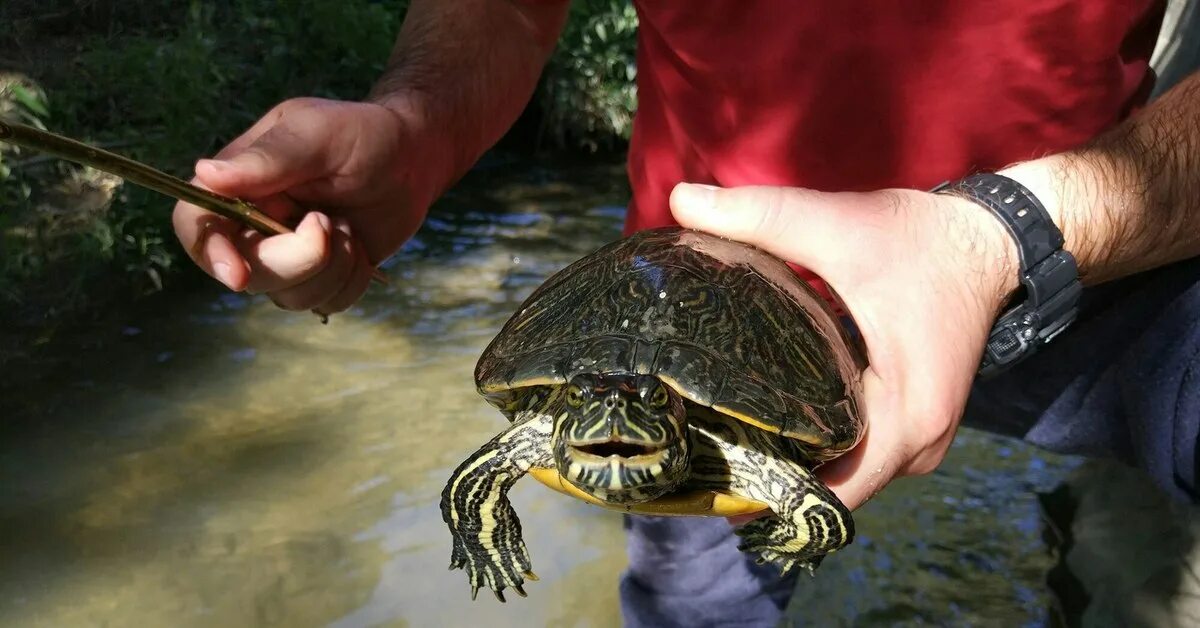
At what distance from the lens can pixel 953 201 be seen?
1289 millimetres

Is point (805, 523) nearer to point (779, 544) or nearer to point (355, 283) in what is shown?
point (779, 544)

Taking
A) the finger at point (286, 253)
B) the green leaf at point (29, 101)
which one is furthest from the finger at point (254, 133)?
the green leaf at point (29, 101)

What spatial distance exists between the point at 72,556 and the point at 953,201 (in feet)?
7.98

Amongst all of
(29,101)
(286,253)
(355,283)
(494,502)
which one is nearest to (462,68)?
(355,283)

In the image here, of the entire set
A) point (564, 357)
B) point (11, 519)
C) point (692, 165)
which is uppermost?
point (692, 165)

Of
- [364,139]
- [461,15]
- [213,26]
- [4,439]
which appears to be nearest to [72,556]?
[4,439]

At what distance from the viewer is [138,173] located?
1254mm

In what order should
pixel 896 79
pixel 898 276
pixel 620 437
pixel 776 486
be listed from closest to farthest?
1. pixel 620 437
2. pixel 898 276
3. pixel 776 486
4. pixel 896 79

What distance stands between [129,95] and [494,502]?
3.48 m

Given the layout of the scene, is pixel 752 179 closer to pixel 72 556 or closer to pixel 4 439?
pixel 72 556

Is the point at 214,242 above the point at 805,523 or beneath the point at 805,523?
above

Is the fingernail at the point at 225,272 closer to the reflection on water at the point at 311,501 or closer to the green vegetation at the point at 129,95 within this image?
the reflection on water at the point at 311,501

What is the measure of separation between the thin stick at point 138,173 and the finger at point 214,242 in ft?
0.13

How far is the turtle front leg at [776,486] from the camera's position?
1281 millimetres
